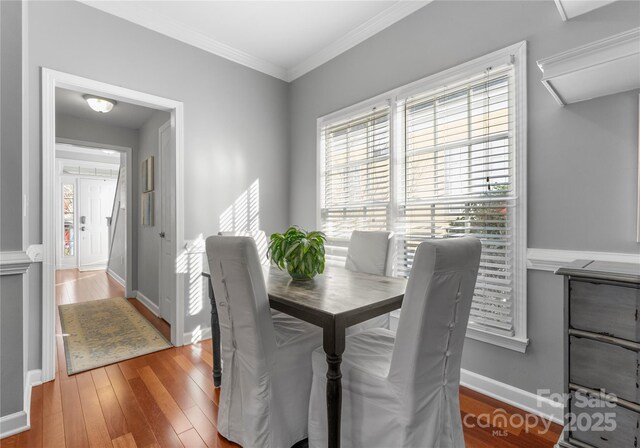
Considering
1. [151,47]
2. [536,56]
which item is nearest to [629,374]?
[536,56]

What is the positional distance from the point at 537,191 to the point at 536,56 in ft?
2.67

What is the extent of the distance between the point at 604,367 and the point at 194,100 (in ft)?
11.6

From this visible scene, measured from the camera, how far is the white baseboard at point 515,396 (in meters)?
1.86

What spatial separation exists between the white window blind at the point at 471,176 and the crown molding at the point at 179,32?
1837mm

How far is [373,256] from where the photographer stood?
2.41 metres

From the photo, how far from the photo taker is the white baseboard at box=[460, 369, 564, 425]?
6.10 ft

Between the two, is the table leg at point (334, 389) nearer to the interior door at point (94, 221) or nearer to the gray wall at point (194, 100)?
the gray wall at point (194, 100)

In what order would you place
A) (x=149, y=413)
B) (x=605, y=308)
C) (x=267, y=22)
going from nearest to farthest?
(x=605, y=308)
(x=149, y=413)
(x=267, y=22)

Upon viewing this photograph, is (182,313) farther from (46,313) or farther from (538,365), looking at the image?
(538,365)

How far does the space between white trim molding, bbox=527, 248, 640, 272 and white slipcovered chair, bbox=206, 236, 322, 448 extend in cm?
138

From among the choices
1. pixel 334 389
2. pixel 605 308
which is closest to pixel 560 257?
pixel 605 308

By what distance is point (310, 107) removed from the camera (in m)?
3.63

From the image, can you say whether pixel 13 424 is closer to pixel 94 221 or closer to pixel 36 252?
pixel 36 252

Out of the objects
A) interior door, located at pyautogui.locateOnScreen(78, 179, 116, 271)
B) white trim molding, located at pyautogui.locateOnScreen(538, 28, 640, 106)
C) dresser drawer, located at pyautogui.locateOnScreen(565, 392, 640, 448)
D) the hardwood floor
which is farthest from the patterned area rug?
interior door, located at pyautogui.locateOnScreen(78, 179, 116, 271)
